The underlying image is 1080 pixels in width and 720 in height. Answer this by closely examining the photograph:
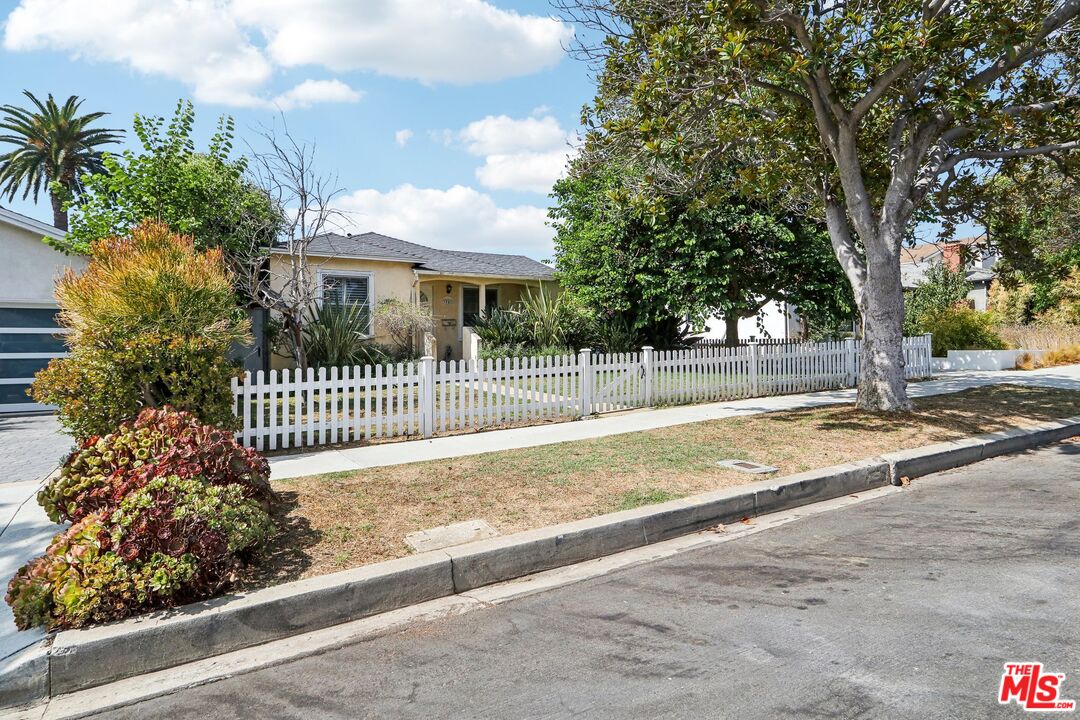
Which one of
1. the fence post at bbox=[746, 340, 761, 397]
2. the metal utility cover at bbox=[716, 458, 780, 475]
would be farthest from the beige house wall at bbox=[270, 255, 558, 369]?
the metal utility cover at bbox=[716, 458, 780, 475]

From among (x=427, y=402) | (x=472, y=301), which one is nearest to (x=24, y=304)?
(x=427, y=402)

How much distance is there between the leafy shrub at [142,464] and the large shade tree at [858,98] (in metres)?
6.54

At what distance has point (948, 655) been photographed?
3.21 m

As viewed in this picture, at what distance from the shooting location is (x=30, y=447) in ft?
28.2

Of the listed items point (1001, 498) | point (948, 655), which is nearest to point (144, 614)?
point (948, 655)

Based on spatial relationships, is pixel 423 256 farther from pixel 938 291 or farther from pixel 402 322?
pixel 938 291

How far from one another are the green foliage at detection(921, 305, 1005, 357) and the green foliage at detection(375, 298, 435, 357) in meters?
15.1

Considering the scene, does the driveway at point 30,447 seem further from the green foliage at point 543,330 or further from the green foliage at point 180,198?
the green foliage at point 543,330

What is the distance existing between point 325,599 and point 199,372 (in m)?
3.67

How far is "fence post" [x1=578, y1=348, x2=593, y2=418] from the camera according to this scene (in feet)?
34.8

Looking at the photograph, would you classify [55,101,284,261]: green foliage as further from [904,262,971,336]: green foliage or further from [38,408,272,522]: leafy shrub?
[904,262,971,336]: green foliage

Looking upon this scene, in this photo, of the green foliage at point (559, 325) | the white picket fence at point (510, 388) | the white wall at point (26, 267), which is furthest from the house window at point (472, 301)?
the white wall at point (26, 267)

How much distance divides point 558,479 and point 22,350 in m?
11.4

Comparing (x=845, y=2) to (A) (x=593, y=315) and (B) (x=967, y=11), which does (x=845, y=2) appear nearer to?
(B) (x=967, y=11)
